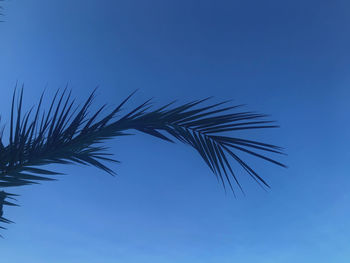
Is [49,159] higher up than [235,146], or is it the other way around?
[235,146]

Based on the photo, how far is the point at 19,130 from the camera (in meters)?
1.36

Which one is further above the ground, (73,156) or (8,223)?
(73,156)

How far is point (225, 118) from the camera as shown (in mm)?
1464

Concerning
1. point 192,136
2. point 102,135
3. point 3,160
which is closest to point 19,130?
point 3,160

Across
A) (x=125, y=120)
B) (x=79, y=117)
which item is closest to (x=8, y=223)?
(x=79, y=117)

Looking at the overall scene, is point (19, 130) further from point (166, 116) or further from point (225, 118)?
point (225, 118)

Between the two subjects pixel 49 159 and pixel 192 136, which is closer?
pixel 49 159

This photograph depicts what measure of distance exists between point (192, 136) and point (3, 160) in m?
0.81

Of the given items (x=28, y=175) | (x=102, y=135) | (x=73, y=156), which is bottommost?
(x=28, y=175)

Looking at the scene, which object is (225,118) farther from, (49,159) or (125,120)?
(49,159)

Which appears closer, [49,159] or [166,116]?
[49,159]

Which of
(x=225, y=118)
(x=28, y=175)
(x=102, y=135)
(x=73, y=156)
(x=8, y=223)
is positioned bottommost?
(x=8, y=223)

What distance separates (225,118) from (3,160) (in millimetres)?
960

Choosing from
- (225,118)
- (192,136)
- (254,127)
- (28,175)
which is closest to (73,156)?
(28,175)
